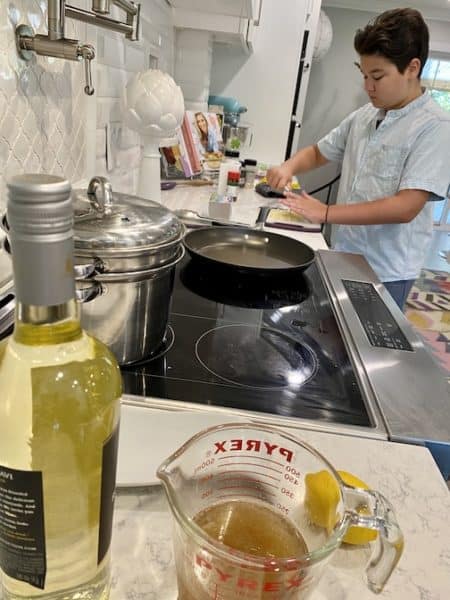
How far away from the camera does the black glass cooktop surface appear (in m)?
0.60

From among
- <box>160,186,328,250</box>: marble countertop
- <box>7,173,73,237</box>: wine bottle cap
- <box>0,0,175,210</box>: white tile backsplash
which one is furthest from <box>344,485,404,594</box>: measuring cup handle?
<box>160,186,328,250</box>: marble countertop

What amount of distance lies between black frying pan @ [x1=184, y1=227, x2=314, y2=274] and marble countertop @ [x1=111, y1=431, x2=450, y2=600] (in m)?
0.58

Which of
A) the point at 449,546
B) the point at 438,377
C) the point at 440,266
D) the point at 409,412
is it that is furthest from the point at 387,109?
the point at 440,266

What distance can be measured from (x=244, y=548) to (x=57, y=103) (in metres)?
0.81

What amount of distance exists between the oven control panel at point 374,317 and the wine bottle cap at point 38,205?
0.64 meters

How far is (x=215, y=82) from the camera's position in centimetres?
292

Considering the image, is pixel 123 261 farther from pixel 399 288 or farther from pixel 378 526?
pixel 399 288

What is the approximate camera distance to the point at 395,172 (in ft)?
5.02

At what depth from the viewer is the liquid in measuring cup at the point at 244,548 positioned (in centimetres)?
31

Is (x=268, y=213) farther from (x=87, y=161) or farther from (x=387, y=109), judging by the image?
(x=87, y=161)

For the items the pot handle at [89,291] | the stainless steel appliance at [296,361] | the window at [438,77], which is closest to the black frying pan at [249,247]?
the stainless steel appliance at [296,361]

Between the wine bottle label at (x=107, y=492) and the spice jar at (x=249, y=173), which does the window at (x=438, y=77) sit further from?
the wine bottle label at (x=107, y=492)

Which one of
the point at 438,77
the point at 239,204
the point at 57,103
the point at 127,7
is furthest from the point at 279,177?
the point at 438,77

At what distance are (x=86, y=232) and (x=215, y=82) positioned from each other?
268 cm
